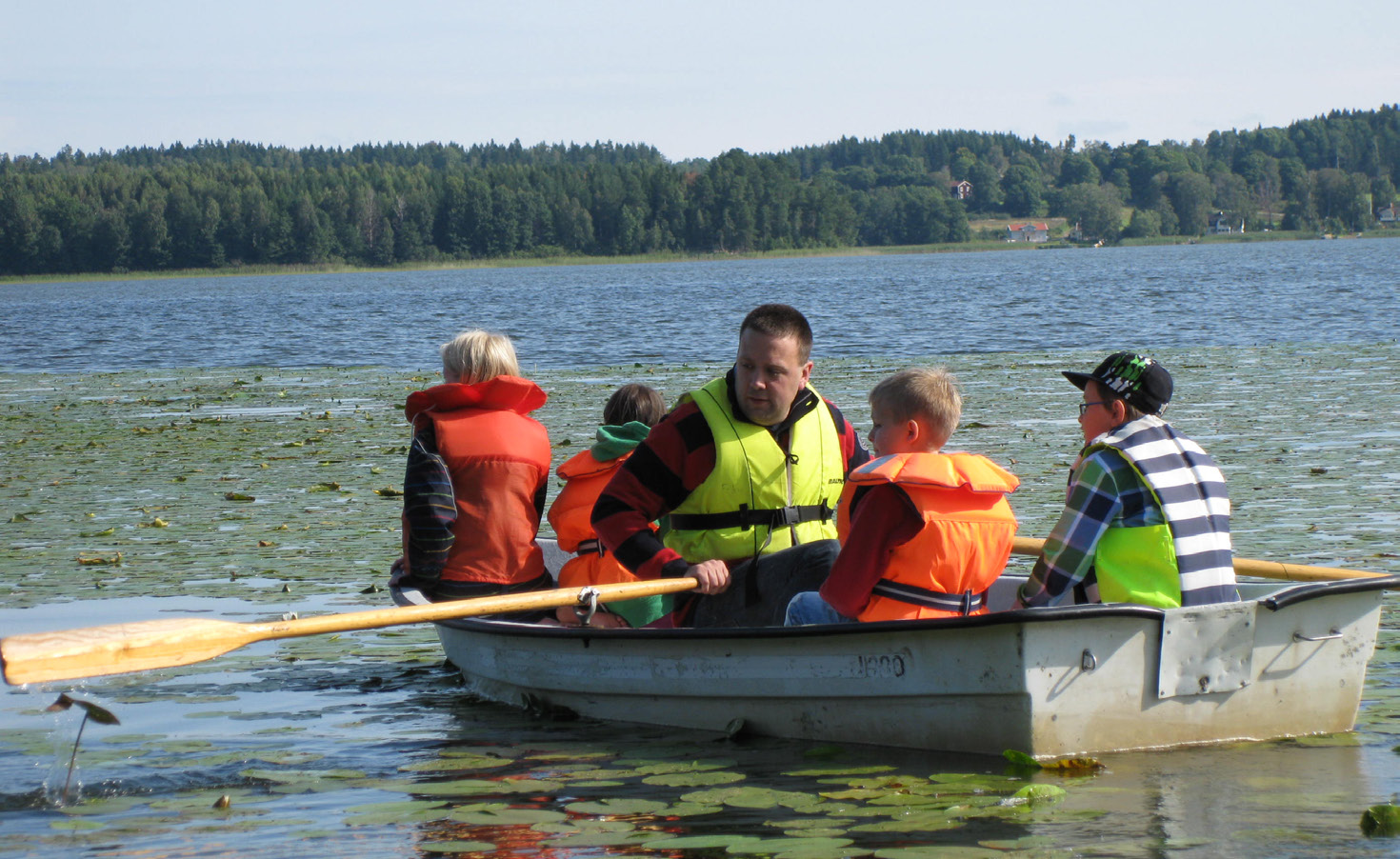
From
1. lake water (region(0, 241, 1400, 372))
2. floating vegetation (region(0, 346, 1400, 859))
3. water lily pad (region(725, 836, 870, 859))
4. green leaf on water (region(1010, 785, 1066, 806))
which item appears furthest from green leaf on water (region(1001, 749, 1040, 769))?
lake water (region(0, 241, 1400, 372))

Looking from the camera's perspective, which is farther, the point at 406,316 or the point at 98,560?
the point at 406,316

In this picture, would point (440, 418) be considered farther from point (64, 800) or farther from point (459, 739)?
point (64, 800)

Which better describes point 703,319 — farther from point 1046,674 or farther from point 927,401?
point 1046,674

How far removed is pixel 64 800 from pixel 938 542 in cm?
290

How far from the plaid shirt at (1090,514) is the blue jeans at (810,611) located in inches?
26.8

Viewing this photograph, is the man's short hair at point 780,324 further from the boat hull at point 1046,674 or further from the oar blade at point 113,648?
the oar blade at point 113,648

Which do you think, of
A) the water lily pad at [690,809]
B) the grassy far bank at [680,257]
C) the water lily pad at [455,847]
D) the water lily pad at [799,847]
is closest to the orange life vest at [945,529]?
the water lily pad at [690,809]

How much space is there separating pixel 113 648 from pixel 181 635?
248mm

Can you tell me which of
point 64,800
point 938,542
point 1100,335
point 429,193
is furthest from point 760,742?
point 429,193

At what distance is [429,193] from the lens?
130 meters

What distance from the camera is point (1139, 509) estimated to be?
4.82m

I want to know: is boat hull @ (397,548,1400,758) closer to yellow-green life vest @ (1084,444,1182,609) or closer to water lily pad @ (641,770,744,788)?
yellow-green life vest @ (1084,444,1182,609)

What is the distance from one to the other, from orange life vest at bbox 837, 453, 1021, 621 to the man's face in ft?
1.55

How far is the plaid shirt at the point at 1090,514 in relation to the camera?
15.6 ft
